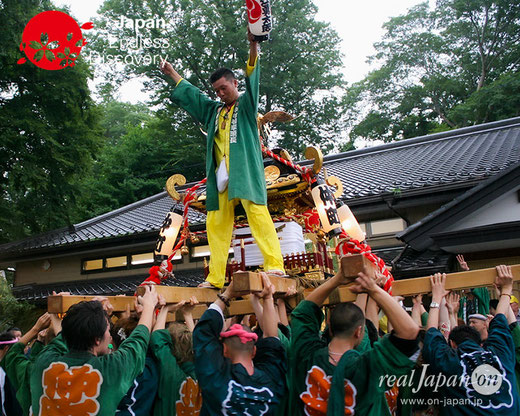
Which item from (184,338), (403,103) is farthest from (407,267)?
(403,103)

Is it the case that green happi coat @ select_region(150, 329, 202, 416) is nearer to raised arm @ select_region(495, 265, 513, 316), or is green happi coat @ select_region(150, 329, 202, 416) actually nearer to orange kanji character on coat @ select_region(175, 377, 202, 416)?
orange kanji character on coat @ select_region(175, 377, 202, 416)

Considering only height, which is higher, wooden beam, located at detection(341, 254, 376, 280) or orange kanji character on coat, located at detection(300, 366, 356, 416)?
wooden beam, located at detection(341, 254, 376, 280)

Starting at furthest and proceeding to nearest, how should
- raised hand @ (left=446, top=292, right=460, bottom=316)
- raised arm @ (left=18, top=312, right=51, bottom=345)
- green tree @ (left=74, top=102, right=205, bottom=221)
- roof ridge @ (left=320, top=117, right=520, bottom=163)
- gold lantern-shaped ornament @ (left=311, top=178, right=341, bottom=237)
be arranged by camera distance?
green tree @ (left=74, top=102, right=205, bottom=221) < roof ridge @ (left=320, top=117, right=520, bottom=163) < gold lantern-shaped ornament @ (left=311, top=178, right=341, bottom=237) < raised hand @ (left=446, top=292, right=460, bottom=316) < raised arm @ (left=18, top=312, right=51, bottom=345)

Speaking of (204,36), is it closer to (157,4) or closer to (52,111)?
(157,4)

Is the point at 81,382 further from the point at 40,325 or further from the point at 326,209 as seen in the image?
the point at 326,209

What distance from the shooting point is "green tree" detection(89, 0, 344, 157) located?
2639cm

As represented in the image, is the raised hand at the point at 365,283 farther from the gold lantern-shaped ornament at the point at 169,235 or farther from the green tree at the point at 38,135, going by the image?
the green tree at the point at 38,135

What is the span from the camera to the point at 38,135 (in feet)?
46.8

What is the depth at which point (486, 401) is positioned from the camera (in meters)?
2.97

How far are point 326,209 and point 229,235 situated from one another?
1155 millimetres

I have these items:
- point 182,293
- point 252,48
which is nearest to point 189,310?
point 182,293

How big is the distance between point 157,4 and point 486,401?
27.9 meters

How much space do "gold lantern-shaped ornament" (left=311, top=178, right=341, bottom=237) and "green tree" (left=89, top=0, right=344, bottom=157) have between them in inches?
833

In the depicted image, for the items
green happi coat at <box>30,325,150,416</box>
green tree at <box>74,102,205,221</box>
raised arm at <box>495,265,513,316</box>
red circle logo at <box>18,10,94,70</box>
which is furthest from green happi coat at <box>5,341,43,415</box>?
green tree at <box>74,102,205,221</box>
